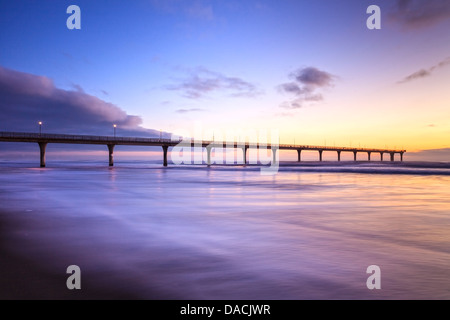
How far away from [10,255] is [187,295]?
4.28 metres

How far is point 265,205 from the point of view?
1491cm

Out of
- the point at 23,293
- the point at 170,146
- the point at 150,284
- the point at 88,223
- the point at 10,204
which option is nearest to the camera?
the point at 23,293

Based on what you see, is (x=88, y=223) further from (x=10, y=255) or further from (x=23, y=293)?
(x=23, y=293)

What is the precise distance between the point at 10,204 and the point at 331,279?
1477 cm

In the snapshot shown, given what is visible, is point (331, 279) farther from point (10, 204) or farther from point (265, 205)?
point (10, 204)

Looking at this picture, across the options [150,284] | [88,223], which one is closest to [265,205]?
[88,223]

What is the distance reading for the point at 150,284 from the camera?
5121 millimetres

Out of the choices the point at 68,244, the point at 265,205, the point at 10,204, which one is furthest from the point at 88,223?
the point at 265,205

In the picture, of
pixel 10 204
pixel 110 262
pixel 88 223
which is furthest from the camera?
pixel 10 204

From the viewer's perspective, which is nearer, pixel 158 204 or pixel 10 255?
pixel 10 255

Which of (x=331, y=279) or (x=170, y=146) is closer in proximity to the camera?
(x=331, y=279)
